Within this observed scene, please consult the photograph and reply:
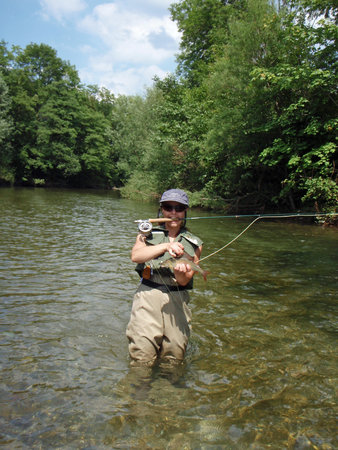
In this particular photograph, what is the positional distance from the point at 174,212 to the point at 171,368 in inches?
74.2

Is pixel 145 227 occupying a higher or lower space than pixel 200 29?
lower

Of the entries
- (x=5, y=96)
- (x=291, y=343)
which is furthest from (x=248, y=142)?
(x=5, y=96)

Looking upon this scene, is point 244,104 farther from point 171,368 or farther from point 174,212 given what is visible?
point 171,368

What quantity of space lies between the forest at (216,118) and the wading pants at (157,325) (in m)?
15.0

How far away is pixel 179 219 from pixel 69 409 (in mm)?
2317

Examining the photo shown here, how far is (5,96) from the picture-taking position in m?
41.3

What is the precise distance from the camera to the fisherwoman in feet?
13.6

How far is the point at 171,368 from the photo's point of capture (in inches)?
172

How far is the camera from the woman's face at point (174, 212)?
4391 millimetres

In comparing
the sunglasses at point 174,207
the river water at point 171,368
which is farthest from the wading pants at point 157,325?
the sunglasses at point 174,207

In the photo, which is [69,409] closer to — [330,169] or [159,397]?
[159,397]

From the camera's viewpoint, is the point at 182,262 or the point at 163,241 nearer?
the point at 182,262

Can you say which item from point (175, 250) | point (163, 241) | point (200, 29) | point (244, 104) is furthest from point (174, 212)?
point (200, 29)

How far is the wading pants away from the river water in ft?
0.76
